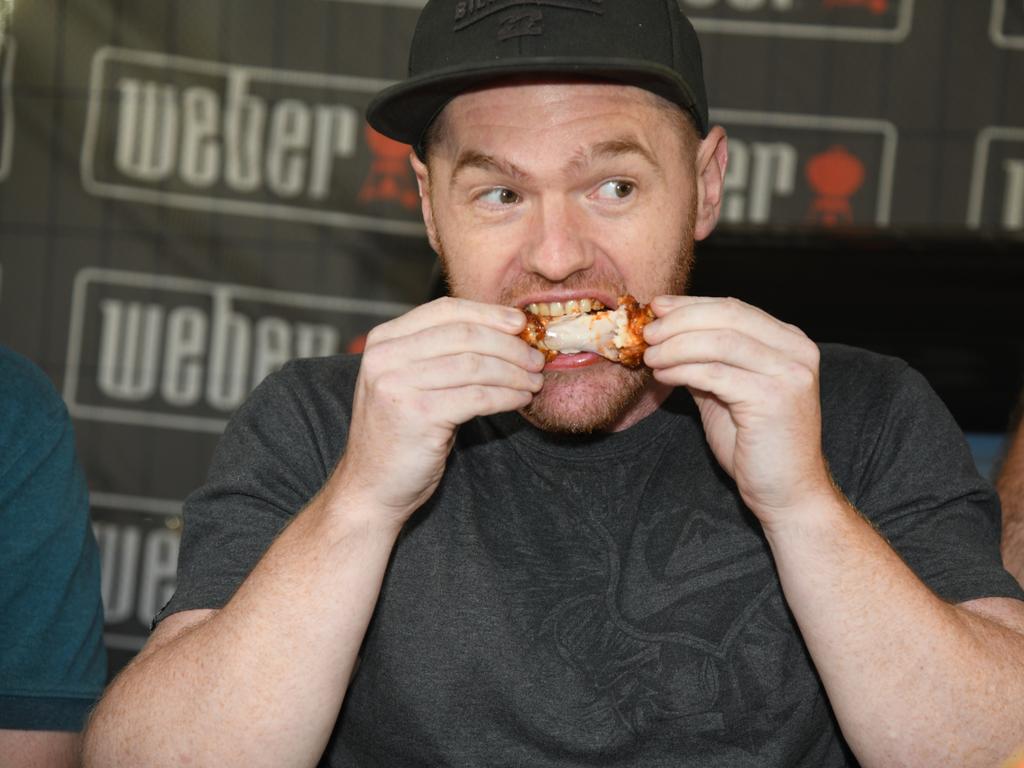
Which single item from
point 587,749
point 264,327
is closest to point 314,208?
point 264,327

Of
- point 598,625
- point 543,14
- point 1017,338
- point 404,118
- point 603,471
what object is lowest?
point 598,625

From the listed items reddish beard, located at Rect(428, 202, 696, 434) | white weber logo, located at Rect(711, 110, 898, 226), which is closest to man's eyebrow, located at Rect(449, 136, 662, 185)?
reddish beard, located at Rect(428, 202, 696, 434)

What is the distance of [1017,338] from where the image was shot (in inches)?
103

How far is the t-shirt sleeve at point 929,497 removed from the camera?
5.62 ft

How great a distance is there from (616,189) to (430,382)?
0.46 meters

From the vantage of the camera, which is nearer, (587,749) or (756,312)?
(756,312)

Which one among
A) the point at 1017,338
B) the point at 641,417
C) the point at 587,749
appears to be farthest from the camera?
the point at 1017,338

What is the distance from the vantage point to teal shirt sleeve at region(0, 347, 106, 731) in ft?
6.17

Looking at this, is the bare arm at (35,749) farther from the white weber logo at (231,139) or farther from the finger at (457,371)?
the white weber logo at (231,139)

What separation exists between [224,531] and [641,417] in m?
0.63

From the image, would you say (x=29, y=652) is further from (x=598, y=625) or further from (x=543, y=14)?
(x=543, y=14)

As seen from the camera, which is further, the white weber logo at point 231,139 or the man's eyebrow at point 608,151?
the white weber logo at point 231,139

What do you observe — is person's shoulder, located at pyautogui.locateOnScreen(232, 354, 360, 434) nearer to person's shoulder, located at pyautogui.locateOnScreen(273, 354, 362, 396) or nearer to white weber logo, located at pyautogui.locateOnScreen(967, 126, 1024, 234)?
person's shoulder, located at pyautogui.locateOnScreen(273, 354, 362, 396)

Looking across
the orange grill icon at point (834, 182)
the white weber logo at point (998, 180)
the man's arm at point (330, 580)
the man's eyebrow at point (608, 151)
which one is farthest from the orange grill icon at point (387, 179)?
the man's arm at point (330, 580)
